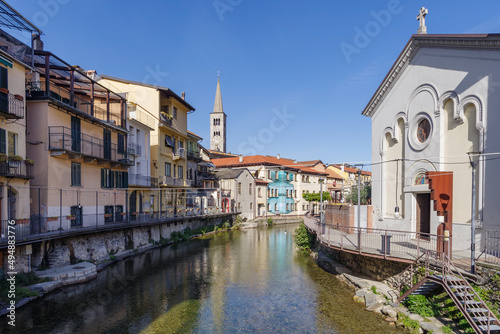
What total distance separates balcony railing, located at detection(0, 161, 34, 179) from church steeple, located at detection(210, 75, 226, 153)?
80578 mm

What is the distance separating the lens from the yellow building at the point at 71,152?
2006cm

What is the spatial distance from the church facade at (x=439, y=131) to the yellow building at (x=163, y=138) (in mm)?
21620

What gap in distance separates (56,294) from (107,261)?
6.90 m

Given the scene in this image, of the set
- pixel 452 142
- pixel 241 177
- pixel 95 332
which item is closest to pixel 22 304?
pixel 95 332

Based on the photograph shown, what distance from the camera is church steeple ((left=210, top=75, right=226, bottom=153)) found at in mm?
99938

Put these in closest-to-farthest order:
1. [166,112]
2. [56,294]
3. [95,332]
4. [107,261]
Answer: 1. [95,332]
2. [56,294]
3. [107,261]
4. [166,112]

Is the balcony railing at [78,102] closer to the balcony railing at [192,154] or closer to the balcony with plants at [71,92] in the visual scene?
the balcony with plants at [71,92]

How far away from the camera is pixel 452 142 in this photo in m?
18.1

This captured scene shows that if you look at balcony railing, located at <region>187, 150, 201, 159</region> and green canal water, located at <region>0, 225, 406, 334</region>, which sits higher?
balcony railing, located at <region>187, 150, 201, 159</region>

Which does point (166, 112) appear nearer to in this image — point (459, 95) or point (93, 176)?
point (93, 176)

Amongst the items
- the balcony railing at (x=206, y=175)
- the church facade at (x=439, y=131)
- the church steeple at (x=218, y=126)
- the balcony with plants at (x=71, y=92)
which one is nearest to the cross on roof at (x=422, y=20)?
the church facade at (x=439, y=131)

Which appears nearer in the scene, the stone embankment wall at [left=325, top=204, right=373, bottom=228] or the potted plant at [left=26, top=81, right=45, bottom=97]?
the potted plant at [left=26, top=81, right=45, bottom=97]

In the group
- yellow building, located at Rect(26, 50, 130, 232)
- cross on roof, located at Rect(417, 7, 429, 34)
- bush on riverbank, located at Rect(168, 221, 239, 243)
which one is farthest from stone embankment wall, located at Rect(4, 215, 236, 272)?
cross on roof, located at Rect(417, 7, 429, 34)

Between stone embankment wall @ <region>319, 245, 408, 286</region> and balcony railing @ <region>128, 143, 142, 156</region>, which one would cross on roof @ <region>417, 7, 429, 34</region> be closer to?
stone embankment wall @ <region>319, 245, 408, 286</region>
